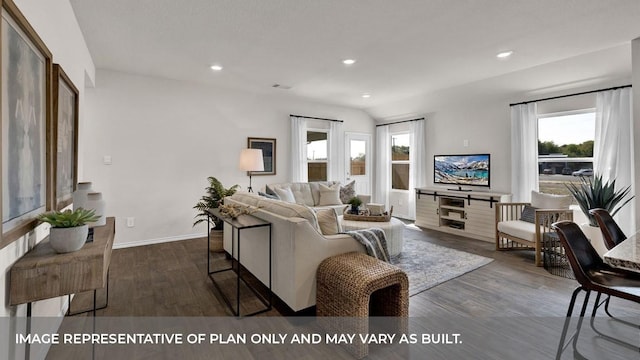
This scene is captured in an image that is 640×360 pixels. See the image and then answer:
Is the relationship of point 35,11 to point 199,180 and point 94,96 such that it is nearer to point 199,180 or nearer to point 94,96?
point 94,96

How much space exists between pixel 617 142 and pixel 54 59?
584 centimetres

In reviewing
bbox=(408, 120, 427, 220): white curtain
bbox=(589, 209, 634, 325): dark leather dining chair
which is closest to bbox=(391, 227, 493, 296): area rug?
bbox=(589, 209, 634, 325): dark leather dining chair

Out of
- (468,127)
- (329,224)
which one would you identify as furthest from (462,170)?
(329,224)

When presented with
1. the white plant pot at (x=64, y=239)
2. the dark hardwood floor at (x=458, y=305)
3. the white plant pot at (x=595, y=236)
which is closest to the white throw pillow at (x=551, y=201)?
the white plant pot at (x=595, y=236)

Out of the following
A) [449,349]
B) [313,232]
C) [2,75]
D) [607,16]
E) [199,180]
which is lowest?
[449,349]

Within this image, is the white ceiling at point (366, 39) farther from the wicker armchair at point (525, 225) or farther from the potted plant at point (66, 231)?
the potted plant at point (66, 231)

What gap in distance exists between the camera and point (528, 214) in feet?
13.6

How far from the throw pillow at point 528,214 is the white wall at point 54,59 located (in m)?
5.03

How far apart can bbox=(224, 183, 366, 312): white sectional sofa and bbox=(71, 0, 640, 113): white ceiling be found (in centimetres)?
177

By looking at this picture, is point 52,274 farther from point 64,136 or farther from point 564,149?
point 564,149

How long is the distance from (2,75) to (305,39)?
256 centimetres

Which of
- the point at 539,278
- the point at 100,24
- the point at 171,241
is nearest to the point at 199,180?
the point at 171,241

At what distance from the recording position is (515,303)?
2617 mm

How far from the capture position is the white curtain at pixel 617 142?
371cm
